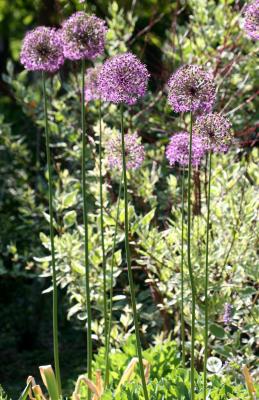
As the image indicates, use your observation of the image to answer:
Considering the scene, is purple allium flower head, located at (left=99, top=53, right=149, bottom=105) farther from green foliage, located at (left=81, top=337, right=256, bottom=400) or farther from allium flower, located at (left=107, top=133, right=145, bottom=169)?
green foliage, located at (left=81, top=337, right=256, bottom=400)

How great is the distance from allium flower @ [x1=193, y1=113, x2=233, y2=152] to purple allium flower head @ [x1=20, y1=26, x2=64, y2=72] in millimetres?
507

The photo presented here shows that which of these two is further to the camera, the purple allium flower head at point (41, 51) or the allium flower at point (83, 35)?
the purple allium flower head at point (41, 51)

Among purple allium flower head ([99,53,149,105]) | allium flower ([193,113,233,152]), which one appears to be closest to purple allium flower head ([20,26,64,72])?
purple allium flower head ([99,53,149,105])

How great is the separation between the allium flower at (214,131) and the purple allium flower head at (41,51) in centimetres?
51

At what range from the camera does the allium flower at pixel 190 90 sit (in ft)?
7.13

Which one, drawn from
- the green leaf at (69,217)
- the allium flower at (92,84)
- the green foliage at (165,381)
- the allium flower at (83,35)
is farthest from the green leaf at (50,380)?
the green leaf at (69,217)

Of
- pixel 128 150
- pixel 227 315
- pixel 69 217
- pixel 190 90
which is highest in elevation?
pixel 190 90

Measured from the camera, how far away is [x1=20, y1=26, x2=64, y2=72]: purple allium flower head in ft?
8.04

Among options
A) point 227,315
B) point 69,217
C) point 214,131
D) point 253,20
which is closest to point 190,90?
point 214,131

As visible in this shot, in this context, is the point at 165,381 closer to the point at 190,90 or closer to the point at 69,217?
the point at 190,90

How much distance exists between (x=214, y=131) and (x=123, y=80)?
0.31 meters

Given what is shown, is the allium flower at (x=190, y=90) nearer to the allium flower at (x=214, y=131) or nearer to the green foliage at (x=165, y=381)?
the allium flower at (x=214, y=131)

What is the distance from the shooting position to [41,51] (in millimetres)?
2447

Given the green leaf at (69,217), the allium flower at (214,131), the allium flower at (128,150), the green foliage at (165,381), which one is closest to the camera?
the allium flower at (214,131)
